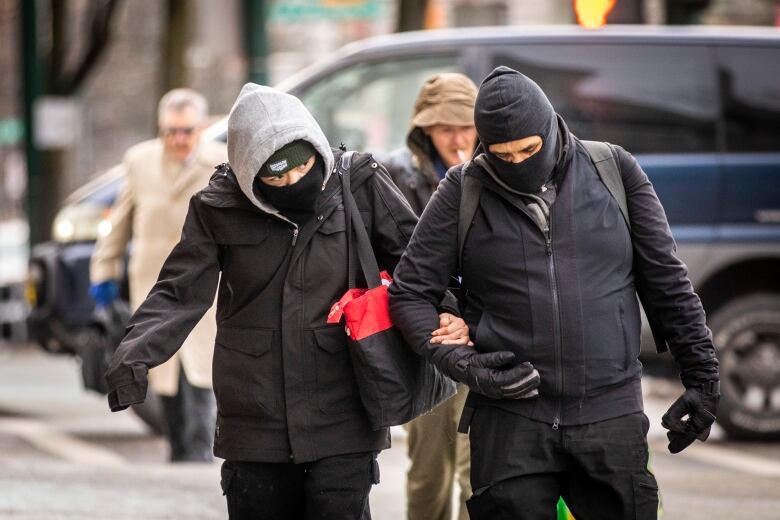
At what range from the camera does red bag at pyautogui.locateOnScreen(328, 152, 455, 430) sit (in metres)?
4.31

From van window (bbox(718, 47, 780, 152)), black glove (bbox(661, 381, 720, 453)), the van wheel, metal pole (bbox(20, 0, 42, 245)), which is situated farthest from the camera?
metal pole (bbox(20, 0, 42, 245))

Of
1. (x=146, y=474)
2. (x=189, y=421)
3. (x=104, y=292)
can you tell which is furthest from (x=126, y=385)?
(x=104, y=292)

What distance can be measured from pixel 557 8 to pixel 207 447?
12.5m

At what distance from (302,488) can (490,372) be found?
70cm

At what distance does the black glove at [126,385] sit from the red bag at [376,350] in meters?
0.53

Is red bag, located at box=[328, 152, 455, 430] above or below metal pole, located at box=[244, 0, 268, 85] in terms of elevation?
above

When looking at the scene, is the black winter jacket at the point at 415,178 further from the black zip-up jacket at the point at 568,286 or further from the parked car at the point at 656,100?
the parked car at the point at 656,100

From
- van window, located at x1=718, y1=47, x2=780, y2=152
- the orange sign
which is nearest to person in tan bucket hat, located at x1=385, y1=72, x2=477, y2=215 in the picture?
van window, located at x1=718, y1=47, x2=780, y2=152

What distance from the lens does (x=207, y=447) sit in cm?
824

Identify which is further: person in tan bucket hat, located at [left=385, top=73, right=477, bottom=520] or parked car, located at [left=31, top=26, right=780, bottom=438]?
parked car, located at [left=31, top=26, right=780, bottom=438]

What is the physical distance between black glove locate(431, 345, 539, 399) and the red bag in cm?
17

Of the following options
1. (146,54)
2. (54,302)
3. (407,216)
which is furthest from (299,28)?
(407,216)

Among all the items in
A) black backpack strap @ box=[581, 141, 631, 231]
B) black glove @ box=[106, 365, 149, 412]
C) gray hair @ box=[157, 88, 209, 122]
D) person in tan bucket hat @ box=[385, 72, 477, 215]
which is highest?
black backpack strap @ box=[581, 141, 631, 231]

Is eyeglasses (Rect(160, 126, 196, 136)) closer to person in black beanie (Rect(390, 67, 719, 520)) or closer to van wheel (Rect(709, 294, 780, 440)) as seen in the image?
van wheel (Rect(709, 294, 780, 440))
